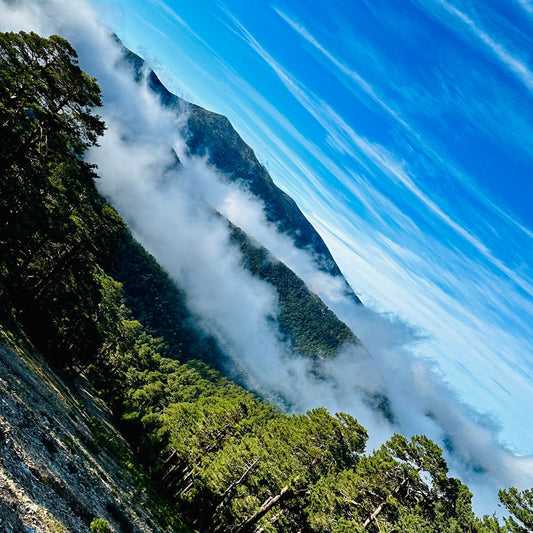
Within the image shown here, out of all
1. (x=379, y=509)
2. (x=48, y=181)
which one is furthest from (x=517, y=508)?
(x=48, y=181)

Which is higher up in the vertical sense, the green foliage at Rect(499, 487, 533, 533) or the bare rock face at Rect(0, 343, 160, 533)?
the green foliage at Rect(499, 487, 533, 533)

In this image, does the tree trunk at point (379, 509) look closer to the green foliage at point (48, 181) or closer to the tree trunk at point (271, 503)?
the tree trunk at point (271, 503)

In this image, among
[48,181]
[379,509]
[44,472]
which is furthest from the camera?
[48,181]

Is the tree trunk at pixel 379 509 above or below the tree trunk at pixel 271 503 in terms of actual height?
above

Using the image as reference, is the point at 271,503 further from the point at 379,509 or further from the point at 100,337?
the point at 100,337

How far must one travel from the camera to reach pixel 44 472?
11953 mm

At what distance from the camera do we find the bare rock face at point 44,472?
9.52 meters

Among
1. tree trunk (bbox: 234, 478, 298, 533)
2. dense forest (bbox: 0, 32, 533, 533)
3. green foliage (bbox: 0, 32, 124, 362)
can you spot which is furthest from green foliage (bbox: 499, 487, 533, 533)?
green foliage (bbox: 0, 32, 124, 362)

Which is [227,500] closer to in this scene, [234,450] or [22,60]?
[234,450]

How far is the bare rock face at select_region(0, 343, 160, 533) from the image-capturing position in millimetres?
9516

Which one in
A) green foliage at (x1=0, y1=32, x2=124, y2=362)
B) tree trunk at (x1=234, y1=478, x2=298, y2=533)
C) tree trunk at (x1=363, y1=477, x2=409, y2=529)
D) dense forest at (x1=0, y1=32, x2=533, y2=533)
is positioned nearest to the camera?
dense forest at (x1=0, y1=32, x2=533, y2=533)

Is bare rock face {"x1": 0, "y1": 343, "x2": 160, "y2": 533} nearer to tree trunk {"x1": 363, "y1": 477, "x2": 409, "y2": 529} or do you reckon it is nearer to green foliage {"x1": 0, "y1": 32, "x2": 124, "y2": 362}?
green foliage {"x1": 0, "y1": 32, "x2": 124, "y2": 362}

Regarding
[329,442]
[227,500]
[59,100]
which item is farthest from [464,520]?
[59,100]

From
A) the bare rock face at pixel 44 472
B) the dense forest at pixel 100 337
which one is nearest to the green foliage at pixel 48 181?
the dense forest at pixel 100 337
